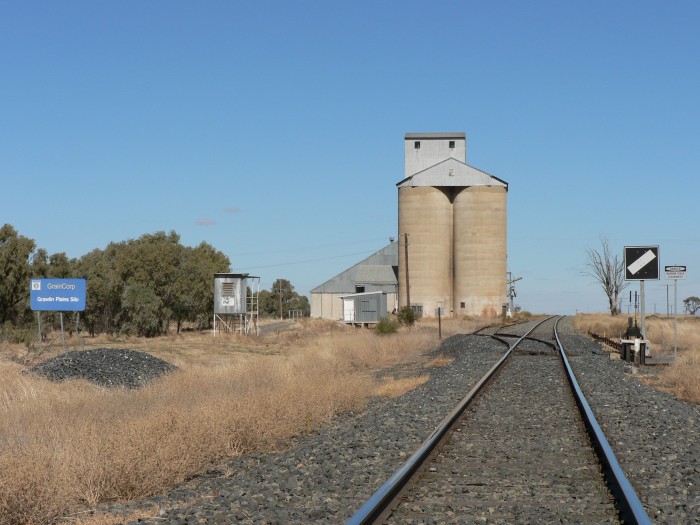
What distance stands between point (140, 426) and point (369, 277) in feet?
257

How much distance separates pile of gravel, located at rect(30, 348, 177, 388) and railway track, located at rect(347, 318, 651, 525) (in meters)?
9.08

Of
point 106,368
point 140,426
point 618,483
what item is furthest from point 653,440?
point 106,368

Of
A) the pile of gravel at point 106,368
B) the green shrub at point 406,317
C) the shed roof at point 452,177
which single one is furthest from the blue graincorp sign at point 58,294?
the shed roof at point 452,177

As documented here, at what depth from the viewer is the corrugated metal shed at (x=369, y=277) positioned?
87.4 meters

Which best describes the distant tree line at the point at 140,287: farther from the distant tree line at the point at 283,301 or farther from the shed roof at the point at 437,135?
the distant tree line at the point at 283,301

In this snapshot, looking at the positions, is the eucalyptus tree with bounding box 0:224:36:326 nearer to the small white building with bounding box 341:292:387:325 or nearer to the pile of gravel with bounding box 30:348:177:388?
the small white building with bounding box 341:292:387:325

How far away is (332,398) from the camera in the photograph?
13.9 m

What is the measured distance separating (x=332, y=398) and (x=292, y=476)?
553cm

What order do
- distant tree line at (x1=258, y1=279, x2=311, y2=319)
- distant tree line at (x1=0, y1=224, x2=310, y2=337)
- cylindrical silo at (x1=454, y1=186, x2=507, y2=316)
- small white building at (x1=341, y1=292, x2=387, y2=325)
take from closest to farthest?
distant tree line at (x1=0, y1=224, x2=310, y2=337), small white building at (x1=341, y1=292, x2=387, y2=325), cylindrical silo at (x1=454, y1=186, x2=507, y2=316), distant tree line at (x1=258, y1=279, x2=311, y2=319)

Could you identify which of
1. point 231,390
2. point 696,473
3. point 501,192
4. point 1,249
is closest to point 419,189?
point 501,192

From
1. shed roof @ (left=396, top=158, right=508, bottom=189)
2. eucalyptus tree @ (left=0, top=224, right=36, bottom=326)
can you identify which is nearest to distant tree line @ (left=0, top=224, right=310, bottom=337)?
eucalyptus tree @ (left=0, top=224, right=36, bottom=326)

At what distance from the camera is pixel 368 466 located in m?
8.81

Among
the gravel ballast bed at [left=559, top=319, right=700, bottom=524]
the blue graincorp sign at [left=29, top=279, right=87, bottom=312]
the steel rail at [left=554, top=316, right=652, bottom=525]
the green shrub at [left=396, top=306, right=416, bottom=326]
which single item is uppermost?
the blue graincorp sign at [left=29, top=279, right=87, bottom=312]

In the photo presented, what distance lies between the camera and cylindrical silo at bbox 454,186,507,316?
75062mm
